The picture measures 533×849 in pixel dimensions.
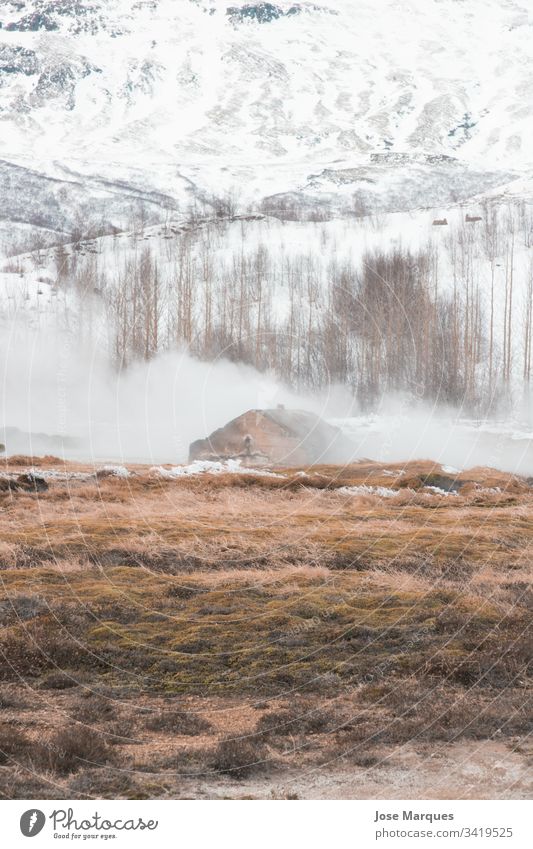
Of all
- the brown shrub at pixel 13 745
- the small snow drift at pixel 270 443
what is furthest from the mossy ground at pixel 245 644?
the small snow drift at pixel 270 443

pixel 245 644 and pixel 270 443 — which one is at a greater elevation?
pixel 270 443

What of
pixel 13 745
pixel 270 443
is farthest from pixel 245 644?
pixel 270 443

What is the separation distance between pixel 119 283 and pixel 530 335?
122 feet

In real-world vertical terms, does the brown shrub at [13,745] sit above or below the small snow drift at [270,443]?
below

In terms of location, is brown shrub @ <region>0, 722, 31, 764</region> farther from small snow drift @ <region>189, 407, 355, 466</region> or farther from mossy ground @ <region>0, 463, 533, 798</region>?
small snow drift @ <region>189, 407, 355, 466</region>

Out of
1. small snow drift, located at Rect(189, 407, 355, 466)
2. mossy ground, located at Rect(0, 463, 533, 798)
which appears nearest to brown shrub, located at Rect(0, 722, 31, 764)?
mossy ground, located at Rect(0, 463, 533, 798)

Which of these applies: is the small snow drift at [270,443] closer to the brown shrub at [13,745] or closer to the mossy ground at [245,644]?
the mossy ground at [245,644]

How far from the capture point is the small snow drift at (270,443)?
51.6 metres

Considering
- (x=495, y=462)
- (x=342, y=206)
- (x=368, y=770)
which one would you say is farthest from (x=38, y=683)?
(x=342, y=206)

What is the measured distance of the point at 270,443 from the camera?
172ft

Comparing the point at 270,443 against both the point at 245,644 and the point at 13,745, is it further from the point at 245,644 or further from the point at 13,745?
the point at 13,745

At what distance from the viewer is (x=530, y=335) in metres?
78.6

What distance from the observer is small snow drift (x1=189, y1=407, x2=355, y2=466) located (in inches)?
2030
